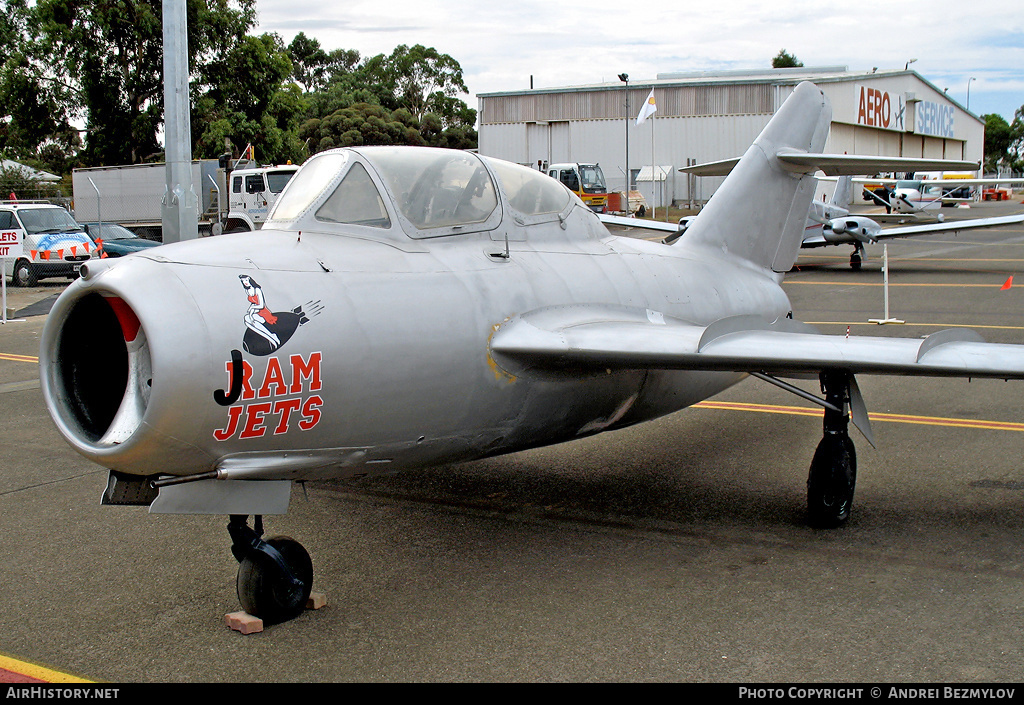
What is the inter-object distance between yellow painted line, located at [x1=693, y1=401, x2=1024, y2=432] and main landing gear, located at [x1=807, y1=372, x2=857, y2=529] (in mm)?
2404

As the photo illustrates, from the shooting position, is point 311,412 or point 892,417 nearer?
point 311,412

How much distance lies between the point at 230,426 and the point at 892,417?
7.66 meters

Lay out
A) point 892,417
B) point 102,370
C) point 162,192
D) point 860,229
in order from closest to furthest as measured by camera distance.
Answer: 1. point 102,370
2. point 892,417
3. point 860,229
4. point 162,192

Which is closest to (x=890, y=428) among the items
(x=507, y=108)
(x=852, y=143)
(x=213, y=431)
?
(x=213, y=431)

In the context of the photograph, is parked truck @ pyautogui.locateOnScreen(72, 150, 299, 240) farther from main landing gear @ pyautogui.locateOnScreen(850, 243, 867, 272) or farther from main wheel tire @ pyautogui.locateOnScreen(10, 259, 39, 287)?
main landing gear @ pyautogui.locateOnScreen(850, 243, 867, 272)

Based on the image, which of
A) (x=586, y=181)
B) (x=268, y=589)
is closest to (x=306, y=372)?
(x=268, y=589)

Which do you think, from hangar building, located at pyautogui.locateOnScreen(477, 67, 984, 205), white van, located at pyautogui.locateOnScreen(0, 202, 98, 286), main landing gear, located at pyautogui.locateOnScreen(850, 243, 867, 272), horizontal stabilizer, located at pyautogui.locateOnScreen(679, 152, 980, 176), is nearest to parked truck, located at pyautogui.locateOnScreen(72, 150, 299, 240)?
white van, located at pyautogui.locateOnScreen(0, 202, 98, 286)

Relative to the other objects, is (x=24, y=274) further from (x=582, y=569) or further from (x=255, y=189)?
(x=582, y=569)

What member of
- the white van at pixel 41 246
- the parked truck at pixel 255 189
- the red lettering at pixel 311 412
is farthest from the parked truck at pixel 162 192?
the red lettering at pixel 311 412

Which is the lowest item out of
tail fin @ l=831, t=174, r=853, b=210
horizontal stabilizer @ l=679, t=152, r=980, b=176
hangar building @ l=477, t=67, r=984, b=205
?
horizontal stabilizer @ l=679, t=152, r=980, b=176

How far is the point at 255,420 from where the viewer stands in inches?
175

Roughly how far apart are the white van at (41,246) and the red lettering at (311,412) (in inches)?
910

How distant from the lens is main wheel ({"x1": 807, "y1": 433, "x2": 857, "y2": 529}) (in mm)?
6340
